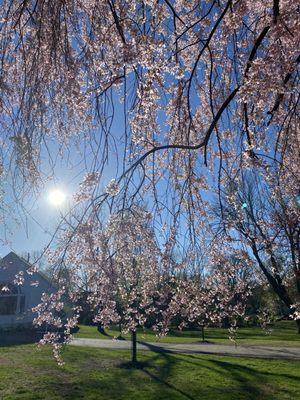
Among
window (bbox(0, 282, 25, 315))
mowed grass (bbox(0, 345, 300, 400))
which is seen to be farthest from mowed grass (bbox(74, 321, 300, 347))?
mowed grass (bbox(0, 345, 300, 400))

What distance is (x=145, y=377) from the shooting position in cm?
1187

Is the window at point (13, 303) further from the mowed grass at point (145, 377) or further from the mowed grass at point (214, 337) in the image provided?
the mowed grass at point (145, 377)

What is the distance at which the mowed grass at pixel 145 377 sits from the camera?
975 cm

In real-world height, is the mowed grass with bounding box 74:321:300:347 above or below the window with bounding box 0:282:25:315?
below

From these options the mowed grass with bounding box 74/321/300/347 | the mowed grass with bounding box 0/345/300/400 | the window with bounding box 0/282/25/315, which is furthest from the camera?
the window with bounding box 0/282/25/315

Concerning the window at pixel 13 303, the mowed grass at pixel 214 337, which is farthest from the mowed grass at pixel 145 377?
the window at pixel 13 303

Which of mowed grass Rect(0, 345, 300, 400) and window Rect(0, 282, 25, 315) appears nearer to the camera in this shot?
mowed grass Rect(0, 345, 300, 400)

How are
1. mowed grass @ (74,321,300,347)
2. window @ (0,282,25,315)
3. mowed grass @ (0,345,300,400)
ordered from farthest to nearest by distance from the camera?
window @ (0,282,25,315) < mowed grass @ (74,321,300,347) < mowed grass @ (0,345,300,400)

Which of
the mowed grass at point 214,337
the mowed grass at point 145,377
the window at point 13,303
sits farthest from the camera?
the window at point 13,303

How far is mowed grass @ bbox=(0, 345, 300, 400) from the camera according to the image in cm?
975

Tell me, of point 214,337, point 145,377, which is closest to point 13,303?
point 214,337

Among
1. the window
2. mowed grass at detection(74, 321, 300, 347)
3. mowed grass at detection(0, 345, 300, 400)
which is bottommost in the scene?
mowed grass at detection(0, 345, 300, 400)

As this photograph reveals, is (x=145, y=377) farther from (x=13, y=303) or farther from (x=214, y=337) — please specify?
(x=214, y=337)

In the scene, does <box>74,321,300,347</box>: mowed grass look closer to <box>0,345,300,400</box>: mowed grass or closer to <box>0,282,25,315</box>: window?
<box>0,282,25,315</box>: window
